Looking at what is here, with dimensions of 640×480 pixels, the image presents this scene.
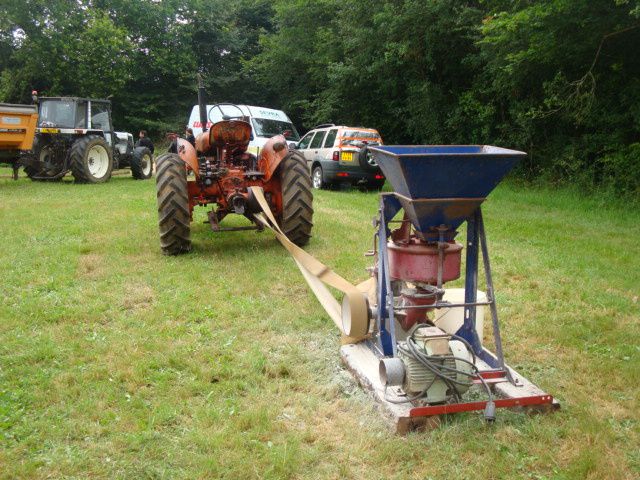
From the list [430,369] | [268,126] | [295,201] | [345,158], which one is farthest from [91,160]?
[430,369]

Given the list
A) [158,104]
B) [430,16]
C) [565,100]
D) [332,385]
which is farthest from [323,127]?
[158,104]

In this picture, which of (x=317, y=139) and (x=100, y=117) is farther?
(x=100, y=117)

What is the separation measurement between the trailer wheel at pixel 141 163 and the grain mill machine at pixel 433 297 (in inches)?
562

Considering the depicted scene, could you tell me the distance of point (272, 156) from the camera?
712 centimetres

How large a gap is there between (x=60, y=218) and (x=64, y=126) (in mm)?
6470

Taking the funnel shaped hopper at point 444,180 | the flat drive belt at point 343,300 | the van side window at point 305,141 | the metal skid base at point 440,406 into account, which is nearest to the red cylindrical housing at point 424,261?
the funnel shaped hopper at point 444,180

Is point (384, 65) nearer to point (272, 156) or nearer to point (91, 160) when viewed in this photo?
point (91, 160)

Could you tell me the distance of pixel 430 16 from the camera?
15938 mm

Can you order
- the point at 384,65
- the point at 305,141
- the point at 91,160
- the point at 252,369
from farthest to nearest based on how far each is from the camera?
the point at 384,65
the point at 305,141
the point at 91,160
the point at 252,369

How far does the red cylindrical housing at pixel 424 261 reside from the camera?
347 cm

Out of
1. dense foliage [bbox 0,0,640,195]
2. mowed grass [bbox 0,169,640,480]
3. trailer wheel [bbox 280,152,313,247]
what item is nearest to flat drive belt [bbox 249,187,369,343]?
mowed grass [bbox 0,169,640,480]

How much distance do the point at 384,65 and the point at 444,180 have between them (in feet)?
53.0

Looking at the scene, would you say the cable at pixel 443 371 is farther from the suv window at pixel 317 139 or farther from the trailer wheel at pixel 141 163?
the trailer wheel at pixel 141 163

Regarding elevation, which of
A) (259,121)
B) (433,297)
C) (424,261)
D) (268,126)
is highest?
(259,121)
